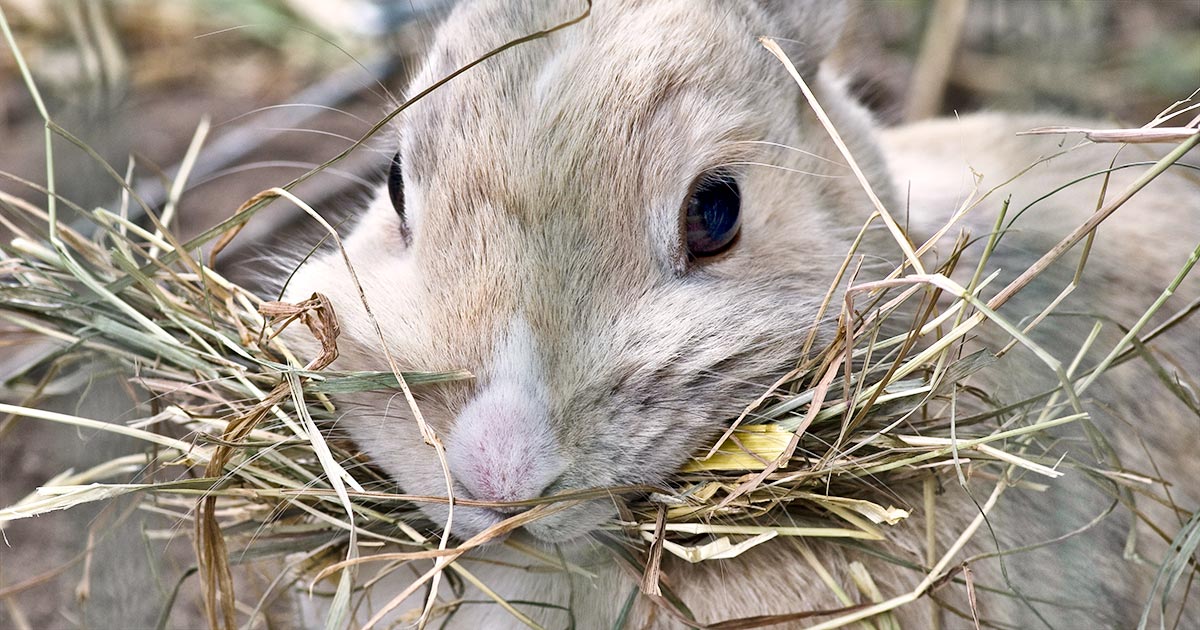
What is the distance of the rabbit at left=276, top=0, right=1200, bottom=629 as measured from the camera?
4.84 feet

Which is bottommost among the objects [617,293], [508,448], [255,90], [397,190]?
[508,448]

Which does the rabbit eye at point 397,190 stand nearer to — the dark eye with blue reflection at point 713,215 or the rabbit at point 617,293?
the rabbit at point 617,293

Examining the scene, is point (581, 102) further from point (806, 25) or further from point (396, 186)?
point (806, 25)

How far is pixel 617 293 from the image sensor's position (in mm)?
1556

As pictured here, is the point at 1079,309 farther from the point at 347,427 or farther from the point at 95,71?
the point at 95,71

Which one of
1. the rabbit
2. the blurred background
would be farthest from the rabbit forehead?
the blurred background

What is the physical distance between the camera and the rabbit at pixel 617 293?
58.1 inches

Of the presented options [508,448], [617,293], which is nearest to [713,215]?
[617,293]

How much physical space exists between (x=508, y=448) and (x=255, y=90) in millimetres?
3759

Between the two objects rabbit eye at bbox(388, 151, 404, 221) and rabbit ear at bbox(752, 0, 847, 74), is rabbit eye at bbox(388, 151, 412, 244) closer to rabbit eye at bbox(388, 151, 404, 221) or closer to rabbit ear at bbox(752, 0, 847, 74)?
rabbit eye at bbox(388, 151, 404, 221)

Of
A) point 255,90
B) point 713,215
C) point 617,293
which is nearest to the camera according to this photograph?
point 617,293

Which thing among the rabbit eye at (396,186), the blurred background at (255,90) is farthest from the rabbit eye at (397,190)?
the blurred background at (255,90)

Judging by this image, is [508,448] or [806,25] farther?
[806,25]

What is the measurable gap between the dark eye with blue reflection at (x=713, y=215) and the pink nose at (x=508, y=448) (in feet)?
1.32
